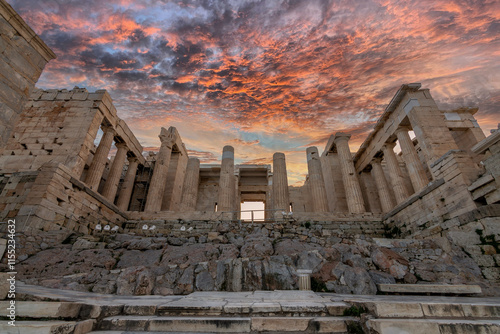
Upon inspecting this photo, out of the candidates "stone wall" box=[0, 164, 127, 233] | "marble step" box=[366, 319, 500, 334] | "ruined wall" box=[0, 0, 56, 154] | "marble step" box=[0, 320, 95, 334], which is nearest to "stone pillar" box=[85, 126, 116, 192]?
"stone wall" box=[0, 164, 127, 233]

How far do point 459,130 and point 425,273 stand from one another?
15193 mm

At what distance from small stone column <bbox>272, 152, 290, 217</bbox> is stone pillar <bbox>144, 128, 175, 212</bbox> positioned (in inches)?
337

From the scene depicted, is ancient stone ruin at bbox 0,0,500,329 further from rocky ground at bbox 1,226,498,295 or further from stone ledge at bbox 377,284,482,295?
A: stone ledge at bbox 377,284,482,295

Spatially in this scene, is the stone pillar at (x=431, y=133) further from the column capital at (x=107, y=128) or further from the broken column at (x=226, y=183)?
the column capital at (x=107, y=128)

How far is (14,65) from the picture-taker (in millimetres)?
4859

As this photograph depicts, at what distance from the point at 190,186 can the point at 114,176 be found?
265 inches

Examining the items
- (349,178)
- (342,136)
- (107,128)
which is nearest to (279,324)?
(349,178)

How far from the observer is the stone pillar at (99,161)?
1368cm

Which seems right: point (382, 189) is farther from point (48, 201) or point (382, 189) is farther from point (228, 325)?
point (48, 201)

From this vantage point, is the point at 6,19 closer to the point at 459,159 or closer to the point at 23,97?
the point at 23,97

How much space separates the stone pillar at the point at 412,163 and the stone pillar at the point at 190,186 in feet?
54.8

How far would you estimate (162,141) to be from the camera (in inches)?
733

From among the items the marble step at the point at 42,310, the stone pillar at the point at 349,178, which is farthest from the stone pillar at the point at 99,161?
the stone pillar at the point at 349,178

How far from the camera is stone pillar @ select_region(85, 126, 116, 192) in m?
13.7
